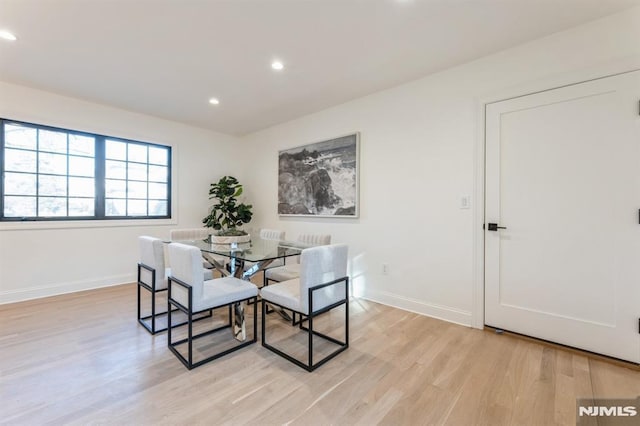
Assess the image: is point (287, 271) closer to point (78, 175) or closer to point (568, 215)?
point (568, 215)

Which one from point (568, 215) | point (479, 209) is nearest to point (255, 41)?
point (479, 209)

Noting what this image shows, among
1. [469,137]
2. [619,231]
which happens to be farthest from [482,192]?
[619,231]

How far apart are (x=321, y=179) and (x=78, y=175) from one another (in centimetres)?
329

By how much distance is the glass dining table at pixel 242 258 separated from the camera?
2.27m

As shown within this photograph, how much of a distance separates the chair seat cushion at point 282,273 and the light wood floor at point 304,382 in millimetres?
671

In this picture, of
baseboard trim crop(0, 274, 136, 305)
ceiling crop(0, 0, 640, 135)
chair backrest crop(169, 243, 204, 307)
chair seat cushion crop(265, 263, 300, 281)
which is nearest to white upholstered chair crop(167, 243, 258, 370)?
chair backrest crop(169, 243, 204, 307)

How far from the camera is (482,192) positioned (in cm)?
256

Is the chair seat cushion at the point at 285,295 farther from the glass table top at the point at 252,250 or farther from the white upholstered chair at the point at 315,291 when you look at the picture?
the glass table top at the point at 252,250

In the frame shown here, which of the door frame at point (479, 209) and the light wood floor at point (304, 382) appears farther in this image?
the door frame at point (479, 209)

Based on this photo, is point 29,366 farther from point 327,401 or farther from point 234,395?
point 327,401

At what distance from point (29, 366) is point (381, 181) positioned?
3418 millimetres

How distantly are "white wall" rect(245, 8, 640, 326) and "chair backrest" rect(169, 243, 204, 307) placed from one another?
6.80ft

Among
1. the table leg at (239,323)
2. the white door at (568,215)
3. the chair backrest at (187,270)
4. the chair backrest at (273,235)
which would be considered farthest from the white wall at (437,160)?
the chair backrest at (187,270)

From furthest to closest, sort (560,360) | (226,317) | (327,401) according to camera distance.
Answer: (226,317) < (560,360) < (327,401)
